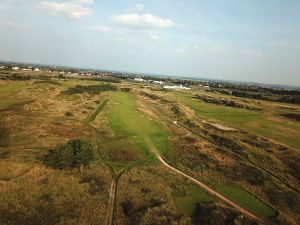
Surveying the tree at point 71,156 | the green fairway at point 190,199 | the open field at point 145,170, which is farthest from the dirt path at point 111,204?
the green fairway at point 190,199

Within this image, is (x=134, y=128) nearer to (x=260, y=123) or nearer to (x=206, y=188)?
(x=206, y=188)

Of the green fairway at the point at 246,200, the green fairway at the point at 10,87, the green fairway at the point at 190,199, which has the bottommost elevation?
the green fairway at the point at 190,199

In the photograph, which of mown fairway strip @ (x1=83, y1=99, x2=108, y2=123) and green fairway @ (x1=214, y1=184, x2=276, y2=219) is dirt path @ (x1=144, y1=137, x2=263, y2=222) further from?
mown fairway strip @ (x1=83, y1=99, x2=108, y2=123)

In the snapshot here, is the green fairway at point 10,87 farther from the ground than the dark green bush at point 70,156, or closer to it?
farther from the ground

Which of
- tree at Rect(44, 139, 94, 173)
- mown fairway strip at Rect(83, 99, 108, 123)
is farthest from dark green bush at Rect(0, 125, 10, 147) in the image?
mown fairway strip at Rect(83, 99, 108, 123)

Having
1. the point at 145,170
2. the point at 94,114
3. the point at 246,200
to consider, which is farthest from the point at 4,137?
the point at 246,200

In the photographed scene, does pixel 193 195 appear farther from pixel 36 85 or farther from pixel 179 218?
pixel 36 85

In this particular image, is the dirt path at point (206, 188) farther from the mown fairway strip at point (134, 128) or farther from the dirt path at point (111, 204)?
the dirt path at point (111, 204)
